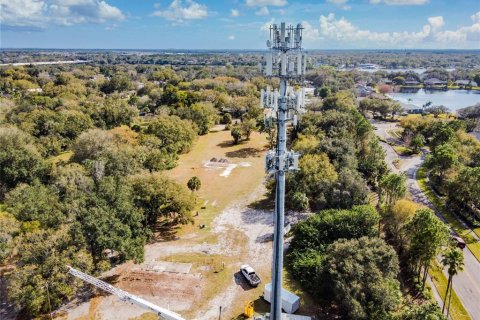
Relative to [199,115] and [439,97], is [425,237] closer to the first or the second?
[199,115]

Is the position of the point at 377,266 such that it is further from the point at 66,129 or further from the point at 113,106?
the point at 113,106

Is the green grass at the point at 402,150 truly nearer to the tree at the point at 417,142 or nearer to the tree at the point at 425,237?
the tree at the point at 417,142

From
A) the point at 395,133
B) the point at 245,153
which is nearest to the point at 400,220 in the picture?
the point at 245,153

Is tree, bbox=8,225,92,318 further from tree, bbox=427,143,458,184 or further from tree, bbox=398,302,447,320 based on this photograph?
tree, bbox=427,143,458,184

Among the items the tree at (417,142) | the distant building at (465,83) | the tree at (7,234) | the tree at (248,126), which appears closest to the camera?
the tree at (7,234)

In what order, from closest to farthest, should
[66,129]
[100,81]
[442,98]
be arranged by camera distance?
[66,129] < [100,81] < [442,98]

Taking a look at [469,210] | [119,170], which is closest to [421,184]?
[469,210]

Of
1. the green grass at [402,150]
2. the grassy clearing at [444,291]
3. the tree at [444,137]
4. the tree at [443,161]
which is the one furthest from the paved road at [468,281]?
the green grass at [402,150]
